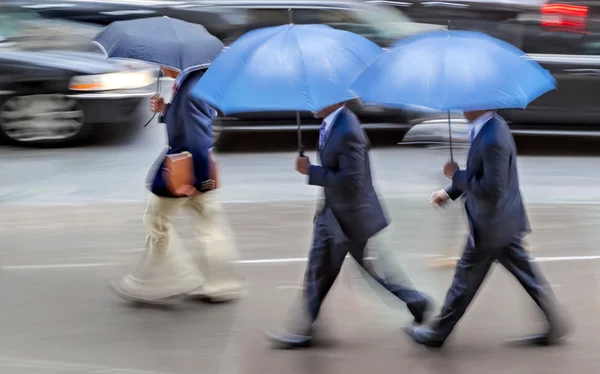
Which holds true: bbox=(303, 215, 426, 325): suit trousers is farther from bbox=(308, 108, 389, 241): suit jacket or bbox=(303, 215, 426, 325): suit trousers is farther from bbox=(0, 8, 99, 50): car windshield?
bbox=(0, 8, 99, 50): car windshield

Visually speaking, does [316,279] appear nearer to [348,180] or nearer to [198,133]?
[348,180]

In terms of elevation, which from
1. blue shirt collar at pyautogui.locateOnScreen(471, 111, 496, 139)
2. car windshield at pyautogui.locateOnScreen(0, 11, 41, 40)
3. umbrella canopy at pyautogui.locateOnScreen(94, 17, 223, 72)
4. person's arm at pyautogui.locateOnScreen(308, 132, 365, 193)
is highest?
umbrella canopy at pyautogui.locateOnScreen(94, 17, 223, 72)

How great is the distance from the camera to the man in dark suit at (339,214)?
13.9ft

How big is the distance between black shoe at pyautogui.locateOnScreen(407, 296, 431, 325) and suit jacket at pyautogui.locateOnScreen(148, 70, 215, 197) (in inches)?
53.8

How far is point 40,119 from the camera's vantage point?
930 cm

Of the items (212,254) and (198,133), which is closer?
(198,133)

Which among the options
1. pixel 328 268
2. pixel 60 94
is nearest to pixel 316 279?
pixel 328 268

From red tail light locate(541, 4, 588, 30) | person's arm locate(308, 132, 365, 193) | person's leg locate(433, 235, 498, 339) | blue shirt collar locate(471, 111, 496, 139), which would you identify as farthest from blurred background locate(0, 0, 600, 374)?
person's arm locate(308, 132, 365, 193)

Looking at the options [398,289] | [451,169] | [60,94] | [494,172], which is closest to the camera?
[494,172]

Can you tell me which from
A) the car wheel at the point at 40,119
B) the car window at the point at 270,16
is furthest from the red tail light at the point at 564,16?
the car wheel at the point at 40,119

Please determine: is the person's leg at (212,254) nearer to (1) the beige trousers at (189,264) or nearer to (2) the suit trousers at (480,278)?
(1) the beige trousers at (189,264)

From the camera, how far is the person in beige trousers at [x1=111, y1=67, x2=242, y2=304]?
15.9 feet

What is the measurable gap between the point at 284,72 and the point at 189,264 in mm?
1839

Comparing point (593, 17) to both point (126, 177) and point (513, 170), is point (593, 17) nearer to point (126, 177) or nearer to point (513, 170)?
point (126, 177)
